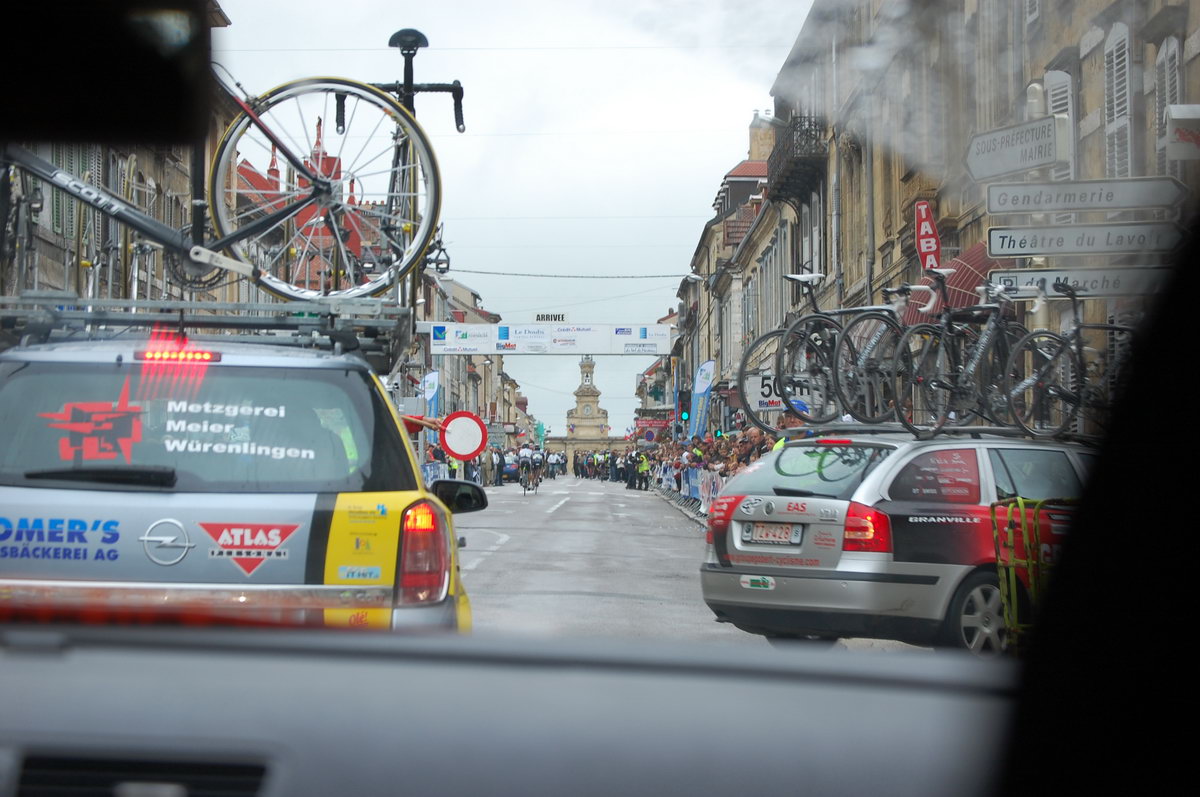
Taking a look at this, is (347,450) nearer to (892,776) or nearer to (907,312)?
(892,776)

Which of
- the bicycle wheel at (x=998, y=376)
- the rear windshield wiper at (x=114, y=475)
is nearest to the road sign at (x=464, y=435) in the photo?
the bicycle wheel at (x=998, y=376)

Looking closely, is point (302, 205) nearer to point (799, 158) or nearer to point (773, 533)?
point (773, 533)

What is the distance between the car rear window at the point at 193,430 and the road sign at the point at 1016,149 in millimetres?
8567

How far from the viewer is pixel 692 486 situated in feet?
124

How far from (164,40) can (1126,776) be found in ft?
26.5

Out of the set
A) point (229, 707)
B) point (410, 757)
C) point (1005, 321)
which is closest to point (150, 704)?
point (229, 707)

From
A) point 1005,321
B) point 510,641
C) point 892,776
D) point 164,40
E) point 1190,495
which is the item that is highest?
point 164,40

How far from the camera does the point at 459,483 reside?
238 inches

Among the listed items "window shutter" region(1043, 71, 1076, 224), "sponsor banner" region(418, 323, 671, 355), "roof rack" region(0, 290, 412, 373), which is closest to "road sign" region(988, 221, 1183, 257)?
"window shutter" region(1043, 71, 1076, 224)

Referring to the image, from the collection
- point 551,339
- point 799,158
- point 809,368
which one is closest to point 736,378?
point 809,368

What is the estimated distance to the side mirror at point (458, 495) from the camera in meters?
5.98

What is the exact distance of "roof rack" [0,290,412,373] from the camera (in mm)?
5277

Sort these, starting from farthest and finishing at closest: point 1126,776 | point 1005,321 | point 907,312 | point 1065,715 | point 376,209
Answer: point 907,312 → point 1005,321 → point 376,209 → point 1065,715 → point 1126,776

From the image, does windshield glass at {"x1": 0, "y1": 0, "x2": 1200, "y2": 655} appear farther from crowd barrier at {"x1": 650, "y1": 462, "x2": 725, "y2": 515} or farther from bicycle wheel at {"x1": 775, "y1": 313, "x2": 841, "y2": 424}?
crowd barrier at {"x1": 650, "y1": 462, "x2": 725, "y2": 515}
